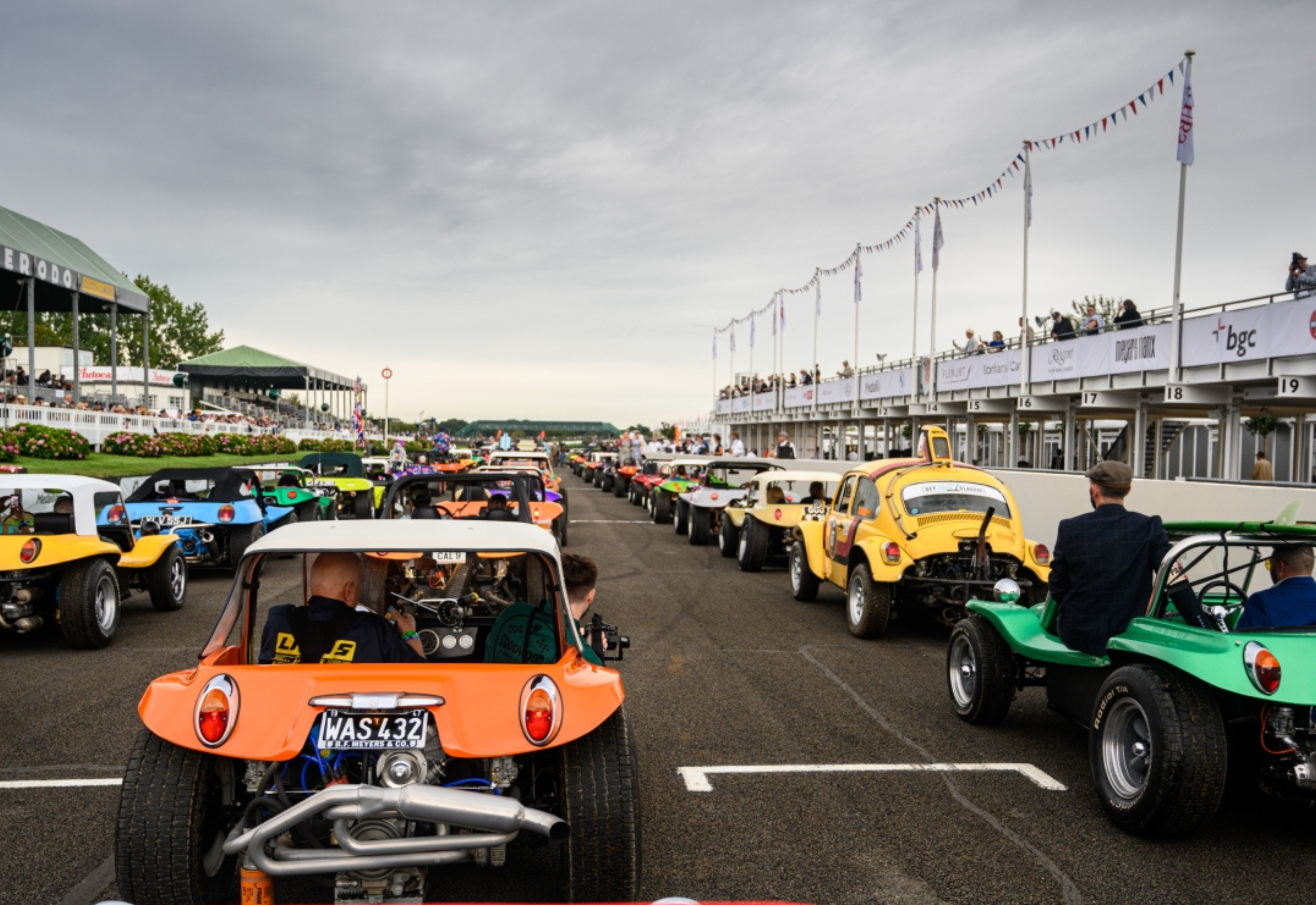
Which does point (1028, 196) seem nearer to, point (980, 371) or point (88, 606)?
point (980, 371)

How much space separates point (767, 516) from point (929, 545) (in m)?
5.16

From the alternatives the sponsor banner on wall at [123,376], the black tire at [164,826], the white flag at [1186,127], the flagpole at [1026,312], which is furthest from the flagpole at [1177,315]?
the sponsor banner on wall at [123,376]

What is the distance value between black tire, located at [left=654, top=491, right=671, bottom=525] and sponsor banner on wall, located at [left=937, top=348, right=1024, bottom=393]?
32.3 ft

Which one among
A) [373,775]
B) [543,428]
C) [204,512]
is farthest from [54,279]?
[543,428]

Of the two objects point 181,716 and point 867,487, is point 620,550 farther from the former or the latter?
point 181,716

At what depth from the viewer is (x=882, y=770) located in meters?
5.34

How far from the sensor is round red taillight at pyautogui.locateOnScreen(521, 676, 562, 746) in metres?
3.30

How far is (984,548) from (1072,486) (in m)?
5.58

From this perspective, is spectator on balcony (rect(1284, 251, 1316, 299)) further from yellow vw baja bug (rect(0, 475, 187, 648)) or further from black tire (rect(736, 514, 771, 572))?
yellow vw baja bug (rect(0, 475, 187, 648))

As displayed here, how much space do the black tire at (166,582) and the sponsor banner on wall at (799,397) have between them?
3431 centimetres

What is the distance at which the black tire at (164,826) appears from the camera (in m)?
3.19

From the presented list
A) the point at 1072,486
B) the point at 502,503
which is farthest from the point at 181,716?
the point at 1072,486

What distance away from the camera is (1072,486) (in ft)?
44.2

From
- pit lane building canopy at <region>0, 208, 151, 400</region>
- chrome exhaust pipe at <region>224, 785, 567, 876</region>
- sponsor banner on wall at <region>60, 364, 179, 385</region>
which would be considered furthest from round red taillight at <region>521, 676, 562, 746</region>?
sponsor banner on wall at <region>60, 364, 179, 385</region>
